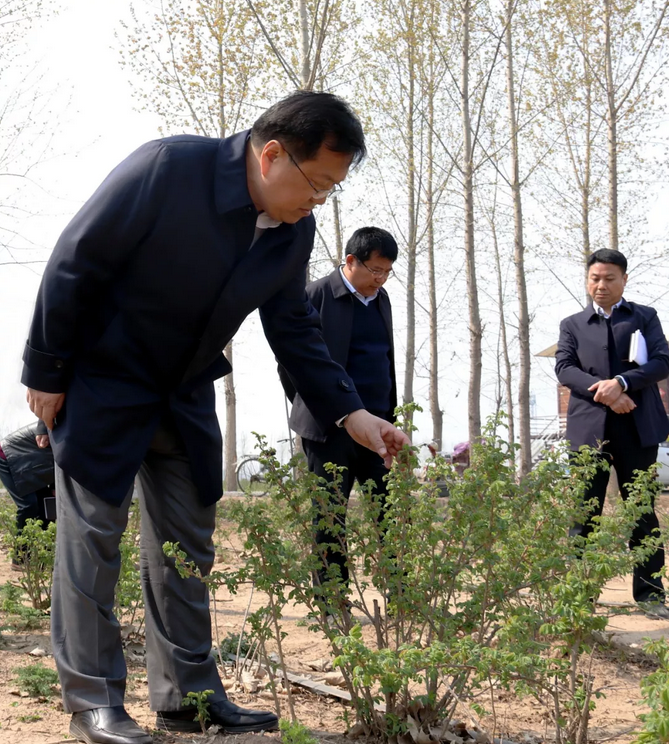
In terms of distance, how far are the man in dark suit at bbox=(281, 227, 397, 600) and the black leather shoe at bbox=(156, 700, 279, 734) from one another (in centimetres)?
188

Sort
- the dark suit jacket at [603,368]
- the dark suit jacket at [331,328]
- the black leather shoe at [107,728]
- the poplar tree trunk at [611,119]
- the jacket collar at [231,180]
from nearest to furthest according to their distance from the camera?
1. the black leather shoe at [107,728]
2. the jacket collar at [231,180]
3. the dark suit jacket at [331,328]
4. the dark suit jacket at [603,368]
5. the poplar tree trunk at [611,119]

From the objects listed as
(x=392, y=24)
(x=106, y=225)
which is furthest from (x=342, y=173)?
(x=392, y=24)

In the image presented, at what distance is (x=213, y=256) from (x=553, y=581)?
143 cm

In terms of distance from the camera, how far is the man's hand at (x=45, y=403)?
252cm

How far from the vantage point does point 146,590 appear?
8.99 ft

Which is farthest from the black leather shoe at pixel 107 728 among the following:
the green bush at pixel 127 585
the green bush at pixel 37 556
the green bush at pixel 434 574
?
the green bush at pixel 37 556

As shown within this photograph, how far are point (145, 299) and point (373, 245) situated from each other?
Answer: 7.45ft

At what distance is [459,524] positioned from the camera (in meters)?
2.61

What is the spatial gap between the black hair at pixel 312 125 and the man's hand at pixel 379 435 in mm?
788

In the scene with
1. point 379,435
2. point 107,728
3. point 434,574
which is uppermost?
point 379,435

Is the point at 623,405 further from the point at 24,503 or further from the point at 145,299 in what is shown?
the point at 24,503

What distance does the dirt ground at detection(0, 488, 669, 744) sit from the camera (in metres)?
2.67

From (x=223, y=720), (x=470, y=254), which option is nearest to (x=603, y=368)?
(x=223, y=720)

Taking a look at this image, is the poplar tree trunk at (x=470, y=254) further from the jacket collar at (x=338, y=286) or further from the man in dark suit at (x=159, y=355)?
the man in dark suit at (x=159, y=355)
